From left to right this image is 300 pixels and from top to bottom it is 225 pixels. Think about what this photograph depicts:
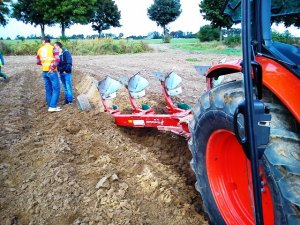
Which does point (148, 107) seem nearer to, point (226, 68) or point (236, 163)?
point (226, 68)

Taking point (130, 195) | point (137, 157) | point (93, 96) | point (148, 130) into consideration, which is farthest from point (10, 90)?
point (130, 195)

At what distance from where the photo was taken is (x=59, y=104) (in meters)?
8.56

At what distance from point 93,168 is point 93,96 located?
3.94 m

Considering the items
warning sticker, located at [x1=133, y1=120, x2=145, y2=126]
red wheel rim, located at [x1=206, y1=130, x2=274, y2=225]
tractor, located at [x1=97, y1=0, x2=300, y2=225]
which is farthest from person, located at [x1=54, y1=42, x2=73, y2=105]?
red wheel rim, located at [x1=206, y1=130, x2=274, y2=225]

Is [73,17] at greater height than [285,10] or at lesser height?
greater

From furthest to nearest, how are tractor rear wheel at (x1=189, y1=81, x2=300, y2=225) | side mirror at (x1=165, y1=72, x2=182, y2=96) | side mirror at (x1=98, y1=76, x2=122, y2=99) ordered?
side mirror at (x1=98, y1=76, x2=122, y2=99) → side mirror at (x1=165, y1=72, x2=182, y2=96) → tractor rear wheel at (x1=189, y1=81, x2=300, y2=225)

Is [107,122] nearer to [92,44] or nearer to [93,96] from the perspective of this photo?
[93,96]

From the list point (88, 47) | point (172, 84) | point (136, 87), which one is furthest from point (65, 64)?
point (88, 47)

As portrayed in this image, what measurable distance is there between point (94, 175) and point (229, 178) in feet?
6.08

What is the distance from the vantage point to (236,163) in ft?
8.68

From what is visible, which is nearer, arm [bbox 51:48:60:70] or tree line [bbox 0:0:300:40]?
arm [bbox 51:48:60:70]

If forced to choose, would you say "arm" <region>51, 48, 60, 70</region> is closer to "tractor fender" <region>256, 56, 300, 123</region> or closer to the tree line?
"tractor fender" <region>256, 56, 300, 123</region>

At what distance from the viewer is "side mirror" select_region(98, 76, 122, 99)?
5.70m

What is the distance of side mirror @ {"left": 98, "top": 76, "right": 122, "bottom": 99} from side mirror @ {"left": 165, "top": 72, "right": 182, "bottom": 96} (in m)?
0.84
